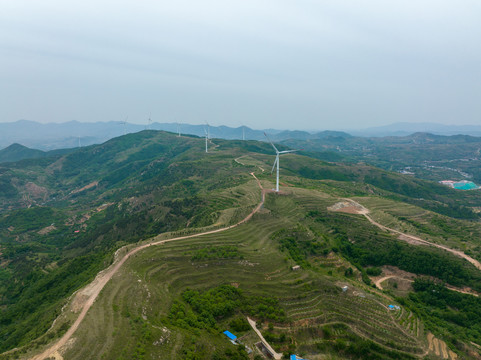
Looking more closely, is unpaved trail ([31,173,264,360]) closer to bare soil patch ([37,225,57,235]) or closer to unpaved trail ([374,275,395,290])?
unpaved trail ([374,275,395,290])

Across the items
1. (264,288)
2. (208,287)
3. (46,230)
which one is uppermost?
(208,287)

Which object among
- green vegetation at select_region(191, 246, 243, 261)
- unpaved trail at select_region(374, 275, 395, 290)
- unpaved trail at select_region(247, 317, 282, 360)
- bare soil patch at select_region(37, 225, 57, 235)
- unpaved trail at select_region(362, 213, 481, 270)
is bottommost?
bare soil patch at select_region(37, 225, 57, 235)

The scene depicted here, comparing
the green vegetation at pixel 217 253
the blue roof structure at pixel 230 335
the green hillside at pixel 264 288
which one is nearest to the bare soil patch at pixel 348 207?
the green hillside at pixel 264 288

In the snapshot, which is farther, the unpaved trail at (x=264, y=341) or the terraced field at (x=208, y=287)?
the unpaved trail at (x=264, y=341)

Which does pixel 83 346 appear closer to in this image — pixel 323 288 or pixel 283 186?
pixel 323 288

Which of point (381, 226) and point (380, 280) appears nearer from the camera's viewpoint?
point (380, 280)

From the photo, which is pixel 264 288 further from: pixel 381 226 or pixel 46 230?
pixel 46 230

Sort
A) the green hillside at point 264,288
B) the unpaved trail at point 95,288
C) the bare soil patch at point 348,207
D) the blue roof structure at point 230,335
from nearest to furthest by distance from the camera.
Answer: the unpaved trail at point 95,288 < the green hillside at point 264,288 < the blue roof structure at point 230,335 < the bare soil patch at point 348,207

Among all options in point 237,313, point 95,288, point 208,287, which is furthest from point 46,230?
point 237,313

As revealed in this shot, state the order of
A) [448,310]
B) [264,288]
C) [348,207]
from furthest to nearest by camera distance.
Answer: [348,207]
[448,310]
[264,288]

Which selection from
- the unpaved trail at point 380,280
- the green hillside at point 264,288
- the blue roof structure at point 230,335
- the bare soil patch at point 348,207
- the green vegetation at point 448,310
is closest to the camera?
the green hillside at point 264,288

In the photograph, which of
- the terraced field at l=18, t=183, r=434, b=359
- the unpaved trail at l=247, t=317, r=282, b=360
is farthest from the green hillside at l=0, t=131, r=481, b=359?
the unpaved trail at l=247, t=317, r=282, b=360

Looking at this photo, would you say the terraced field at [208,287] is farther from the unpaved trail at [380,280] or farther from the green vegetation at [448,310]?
the unpaved trail at [380,280]
